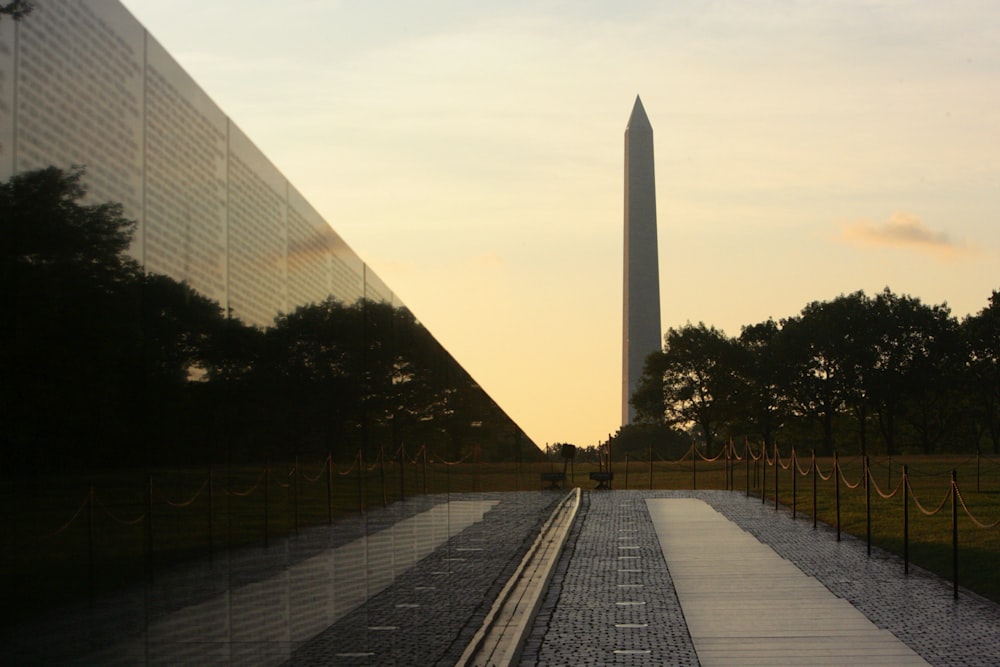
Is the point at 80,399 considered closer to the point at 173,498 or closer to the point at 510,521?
the point at 173,498

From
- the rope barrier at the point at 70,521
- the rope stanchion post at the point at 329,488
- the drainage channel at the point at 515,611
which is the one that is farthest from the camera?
the drainage channel at the point at 515,611

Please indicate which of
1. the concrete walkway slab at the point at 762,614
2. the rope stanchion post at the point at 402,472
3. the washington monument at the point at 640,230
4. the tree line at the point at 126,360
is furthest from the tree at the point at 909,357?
the tree line at the point at 126,360

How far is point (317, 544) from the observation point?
6254mm

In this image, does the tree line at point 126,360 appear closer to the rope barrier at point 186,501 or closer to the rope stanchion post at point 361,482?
the rope barrier at point 186,501

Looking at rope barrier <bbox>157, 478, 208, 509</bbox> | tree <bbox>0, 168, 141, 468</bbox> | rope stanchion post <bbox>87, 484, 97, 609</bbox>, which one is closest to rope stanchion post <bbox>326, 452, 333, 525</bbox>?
rope barrier <bbox>157, 478, 208, 509</bbox>

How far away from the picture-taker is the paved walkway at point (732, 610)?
941 cm

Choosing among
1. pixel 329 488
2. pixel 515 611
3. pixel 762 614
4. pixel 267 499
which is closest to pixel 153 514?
pixel 267 499

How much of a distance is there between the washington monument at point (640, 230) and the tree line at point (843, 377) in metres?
8.60

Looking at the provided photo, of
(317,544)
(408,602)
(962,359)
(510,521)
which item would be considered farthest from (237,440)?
(962,359)

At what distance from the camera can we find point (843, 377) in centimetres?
7581

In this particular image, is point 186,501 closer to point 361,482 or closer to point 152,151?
point 152,151

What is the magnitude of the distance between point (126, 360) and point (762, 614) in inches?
341

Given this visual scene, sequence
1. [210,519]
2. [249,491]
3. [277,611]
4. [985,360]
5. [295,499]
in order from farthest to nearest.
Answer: [985,360]
[295,499]
[277,611]
[249,491]
[210,519]

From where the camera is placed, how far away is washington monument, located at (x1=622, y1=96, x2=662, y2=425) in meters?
63.7
